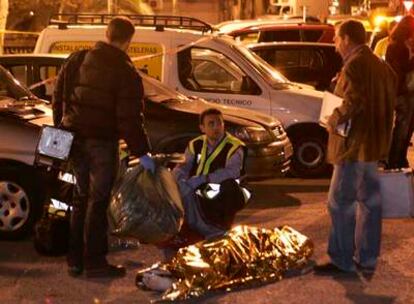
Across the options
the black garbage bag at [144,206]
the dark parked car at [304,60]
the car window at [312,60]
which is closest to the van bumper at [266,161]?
the black garbage bag at [144,206]

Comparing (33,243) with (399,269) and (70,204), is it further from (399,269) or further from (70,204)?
(399,269)

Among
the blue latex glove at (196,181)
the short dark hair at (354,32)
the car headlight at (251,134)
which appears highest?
the short dark hair at (354,32)

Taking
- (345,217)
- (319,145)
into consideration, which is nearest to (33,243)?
(345,217)

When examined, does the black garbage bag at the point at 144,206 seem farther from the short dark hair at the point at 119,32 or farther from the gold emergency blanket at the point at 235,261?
the short dark hair at the point at 119,32

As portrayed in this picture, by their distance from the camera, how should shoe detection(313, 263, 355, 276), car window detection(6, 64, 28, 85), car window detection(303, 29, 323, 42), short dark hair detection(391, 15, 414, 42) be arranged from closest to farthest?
Answer: shoe detection(313, 263, 355, 276)
short dark hair detection(391, 15, 414, 42)
car window detection(6, 64, 28, 85)
car window detection(303, 29, 323, 42)

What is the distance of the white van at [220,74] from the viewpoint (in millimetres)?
10336

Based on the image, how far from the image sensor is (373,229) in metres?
6.48

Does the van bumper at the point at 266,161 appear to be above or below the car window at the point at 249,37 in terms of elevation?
below

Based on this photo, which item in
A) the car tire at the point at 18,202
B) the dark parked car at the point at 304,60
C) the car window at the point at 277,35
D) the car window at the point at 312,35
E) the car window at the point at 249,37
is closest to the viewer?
the car tire at the point at 18,202

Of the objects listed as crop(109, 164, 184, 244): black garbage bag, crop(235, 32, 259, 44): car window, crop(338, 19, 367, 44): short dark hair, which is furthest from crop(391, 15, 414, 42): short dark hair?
crop(235, 32, 259, 44): car window

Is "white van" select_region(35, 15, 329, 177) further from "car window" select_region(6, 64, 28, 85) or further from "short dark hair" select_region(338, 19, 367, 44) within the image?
"short dark hair" select_region(338, 19, 367, 44)

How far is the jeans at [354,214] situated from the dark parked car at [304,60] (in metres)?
6.54

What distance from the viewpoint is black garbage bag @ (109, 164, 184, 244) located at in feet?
20.6

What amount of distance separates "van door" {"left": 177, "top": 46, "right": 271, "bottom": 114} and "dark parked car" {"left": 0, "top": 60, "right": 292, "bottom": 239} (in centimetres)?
64
